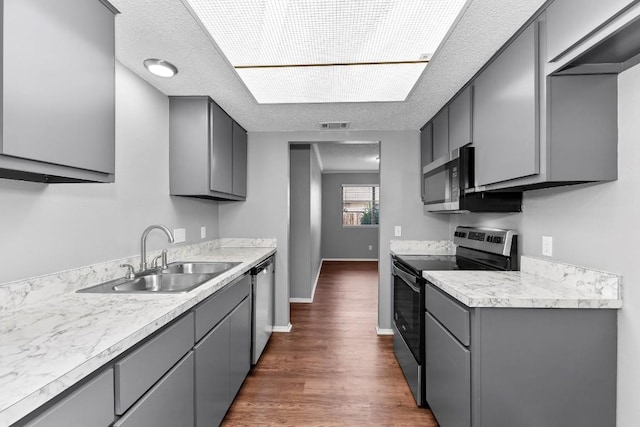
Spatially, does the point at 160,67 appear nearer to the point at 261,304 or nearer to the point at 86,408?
A: the point at 86,408

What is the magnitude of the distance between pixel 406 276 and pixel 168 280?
1695 millimetres

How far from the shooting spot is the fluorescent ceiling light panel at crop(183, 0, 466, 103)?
4.38 ft

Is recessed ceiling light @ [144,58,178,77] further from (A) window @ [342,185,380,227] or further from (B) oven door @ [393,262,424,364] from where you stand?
(A) window @ [342,185,380,227]

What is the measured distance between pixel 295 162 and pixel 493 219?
108 inches

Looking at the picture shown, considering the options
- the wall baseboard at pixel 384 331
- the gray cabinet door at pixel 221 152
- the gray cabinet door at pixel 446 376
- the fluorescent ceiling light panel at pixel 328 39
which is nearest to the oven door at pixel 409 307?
the gray cabinet door at pixel 446 376

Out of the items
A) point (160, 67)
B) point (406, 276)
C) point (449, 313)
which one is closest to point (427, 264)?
point (406, 276)

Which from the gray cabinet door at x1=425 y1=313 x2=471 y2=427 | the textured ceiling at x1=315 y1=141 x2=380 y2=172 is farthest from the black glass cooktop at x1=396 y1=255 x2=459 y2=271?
the textured ceiling at x1=315 y1=141 x2=380 y2=172

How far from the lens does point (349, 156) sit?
596 centimetres

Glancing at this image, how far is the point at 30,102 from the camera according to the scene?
3.14 feet

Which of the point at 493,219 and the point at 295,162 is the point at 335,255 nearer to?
the point at 295,162

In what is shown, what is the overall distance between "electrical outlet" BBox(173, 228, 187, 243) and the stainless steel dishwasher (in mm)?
696

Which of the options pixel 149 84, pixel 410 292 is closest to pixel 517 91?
pixel 410 292

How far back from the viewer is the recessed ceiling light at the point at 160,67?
1.82 metres

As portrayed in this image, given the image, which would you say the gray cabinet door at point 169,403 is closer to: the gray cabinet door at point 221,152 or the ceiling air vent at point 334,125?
the gray cabinet door at point 221,152
